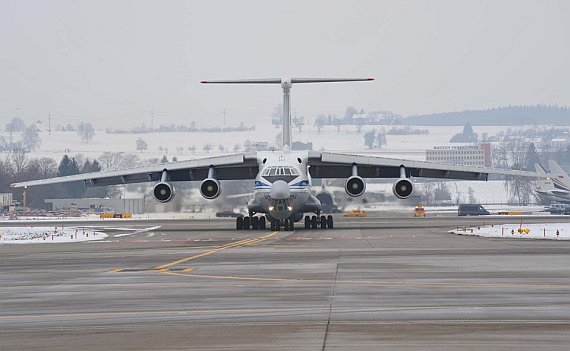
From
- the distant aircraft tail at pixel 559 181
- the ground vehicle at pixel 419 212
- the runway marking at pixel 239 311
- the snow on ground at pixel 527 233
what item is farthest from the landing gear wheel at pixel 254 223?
the distant aircraft tail at pixel 559 181

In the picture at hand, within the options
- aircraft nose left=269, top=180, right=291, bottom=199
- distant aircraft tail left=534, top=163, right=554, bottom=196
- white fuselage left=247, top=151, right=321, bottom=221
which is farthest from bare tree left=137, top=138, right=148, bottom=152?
aircraft nose left=269, top=180, right=291, bottom=199

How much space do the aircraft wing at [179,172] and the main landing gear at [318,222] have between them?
10.8ft

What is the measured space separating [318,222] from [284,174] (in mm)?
5699

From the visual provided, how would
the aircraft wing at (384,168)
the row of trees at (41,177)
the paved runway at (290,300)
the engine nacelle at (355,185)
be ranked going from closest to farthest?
the paved runway at (290,300) → the engine nacelle at (355,185) → the aircraft wing at (384,168) → the row of trees at (41,177)

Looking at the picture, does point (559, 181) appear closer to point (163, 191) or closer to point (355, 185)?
point (355, 185)

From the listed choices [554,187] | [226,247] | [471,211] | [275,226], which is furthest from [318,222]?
[554,187]

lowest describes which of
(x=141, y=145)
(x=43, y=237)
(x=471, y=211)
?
(x=471, y=211)

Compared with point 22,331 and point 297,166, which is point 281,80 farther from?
point 22,331

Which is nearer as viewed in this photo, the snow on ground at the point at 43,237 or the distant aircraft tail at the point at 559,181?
the snow on ground at the point at 43,237

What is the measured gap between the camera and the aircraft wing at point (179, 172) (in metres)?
46.9

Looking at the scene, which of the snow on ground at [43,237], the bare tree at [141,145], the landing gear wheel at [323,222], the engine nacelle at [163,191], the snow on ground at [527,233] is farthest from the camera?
the bare tree at [141,145]

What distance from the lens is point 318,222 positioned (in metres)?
48.8

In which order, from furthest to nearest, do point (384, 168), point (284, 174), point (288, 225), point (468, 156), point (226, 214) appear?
point (468, 156), point (226, 214), point (384, 168), point (288, 225), point (284, 174)

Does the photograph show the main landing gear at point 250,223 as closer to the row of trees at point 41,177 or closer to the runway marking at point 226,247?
the runway marking at point 226,247
